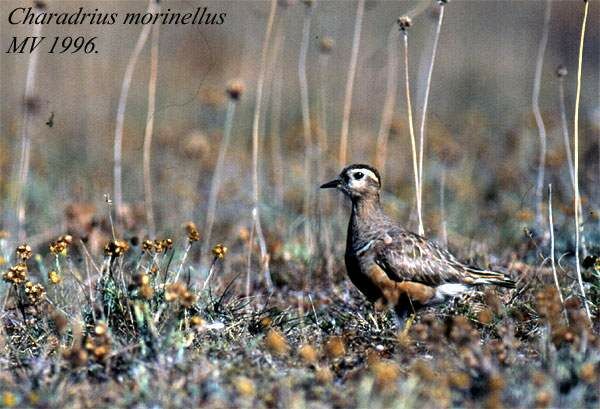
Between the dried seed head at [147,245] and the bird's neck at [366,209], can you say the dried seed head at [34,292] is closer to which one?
the dried seed head at [147,245]

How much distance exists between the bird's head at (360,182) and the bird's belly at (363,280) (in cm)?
63

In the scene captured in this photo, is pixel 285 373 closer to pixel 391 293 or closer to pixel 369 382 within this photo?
pixel 369 382

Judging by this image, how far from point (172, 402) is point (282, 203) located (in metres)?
5.01

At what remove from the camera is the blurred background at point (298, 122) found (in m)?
9.06

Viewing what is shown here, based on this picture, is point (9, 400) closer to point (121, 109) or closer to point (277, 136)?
point (121, 109)

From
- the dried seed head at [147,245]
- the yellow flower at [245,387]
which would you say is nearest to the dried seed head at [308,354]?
the yellow flower at [245,387]

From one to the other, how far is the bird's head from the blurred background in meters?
0.68

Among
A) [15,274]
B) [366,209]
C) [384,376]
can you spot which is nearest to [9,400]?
[15,274]

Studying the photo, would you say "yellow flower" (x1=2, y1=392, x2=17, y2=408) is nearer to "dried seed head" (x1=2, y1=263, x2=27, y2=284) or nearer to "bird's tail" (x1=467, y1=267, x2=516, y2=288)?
"dried seed head" (x1=2, y1=263, x2=27, y2=284)

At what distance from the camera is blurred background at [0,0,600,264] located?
29.7ft

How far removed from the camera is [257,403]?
4.52 m

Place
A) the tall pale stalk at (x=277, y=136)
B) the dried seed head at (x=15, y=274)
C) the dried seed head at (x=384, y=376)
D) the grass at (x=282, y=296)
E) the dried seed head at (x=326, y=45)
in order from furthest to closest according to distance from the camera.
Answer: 1. the tall pale stalk at (x=277, y=136)
2. the dried seed head at (x=326, y=45)
3. the dried seed head at (x=15, y=274)
4. the grass at (x=282, y=296)
5. the dried seed head at (x=384, y=376)

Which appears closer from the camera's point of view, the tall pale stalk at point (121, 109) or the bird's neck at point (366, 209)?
the bird's neck at point (366, 209)

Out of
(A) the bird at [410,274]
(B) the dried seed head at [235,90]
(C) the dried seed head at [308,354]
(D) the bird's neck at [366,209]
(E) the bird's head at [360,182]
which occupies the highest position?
(B) the dried seed head at [235,90]
